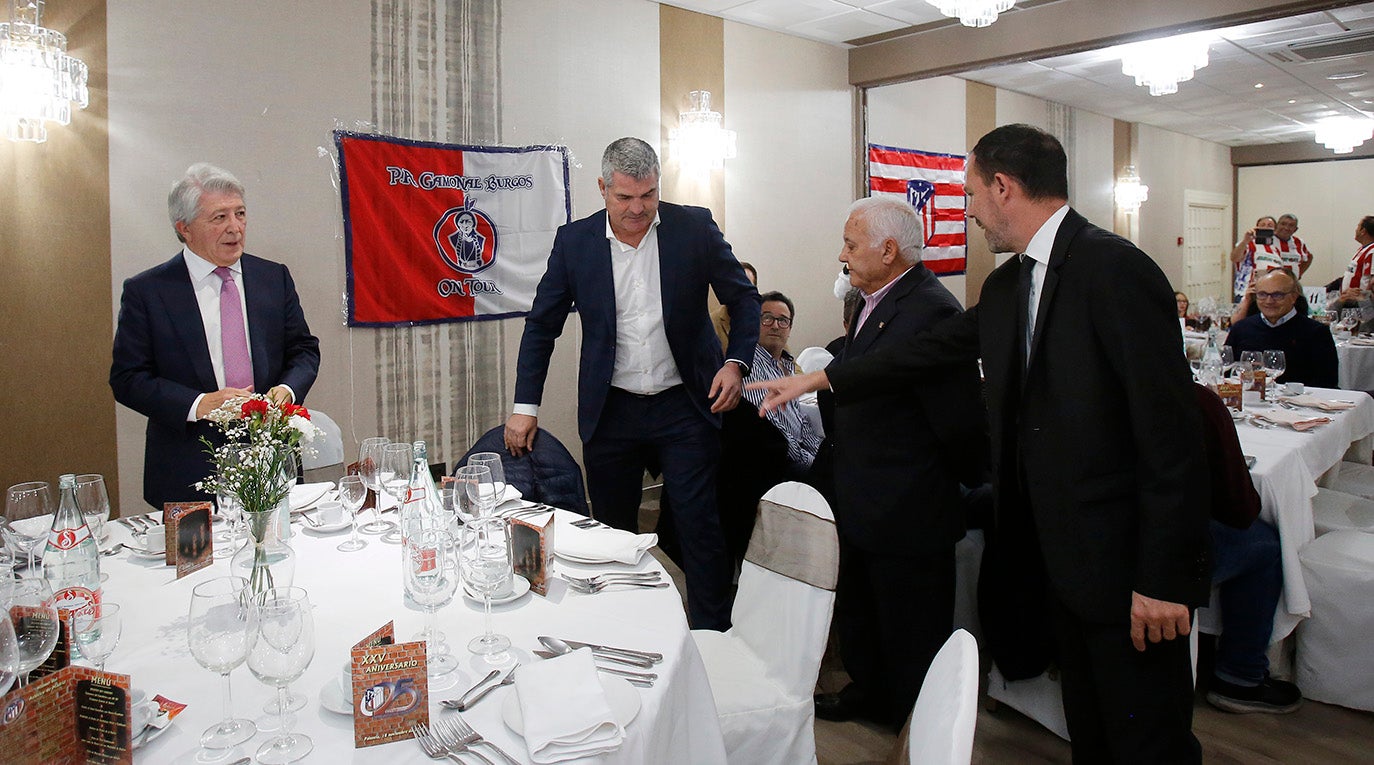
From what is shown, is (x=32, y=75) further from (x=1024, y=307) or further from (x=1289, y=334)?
(x=1289, y=334)

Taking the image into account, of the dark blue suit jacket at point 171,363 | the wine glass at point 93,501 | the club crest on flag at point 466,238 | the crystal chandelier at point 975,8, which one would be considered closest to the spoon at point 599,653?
the wine glass at point 93,501

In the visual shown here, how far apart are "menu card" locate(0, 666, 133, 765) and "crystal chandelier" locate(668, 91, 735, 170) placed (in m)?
5.01

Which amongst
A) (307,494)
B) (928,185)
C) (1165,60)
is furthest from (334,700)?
(928,185)

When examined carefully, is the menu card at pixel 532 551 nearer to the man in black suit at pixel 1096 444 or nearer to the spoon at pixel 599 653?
the spoon at pixel 599 653

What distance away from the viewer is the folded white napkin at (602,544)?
1981 mm

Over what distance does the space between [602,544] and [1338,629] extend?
8.32 ft

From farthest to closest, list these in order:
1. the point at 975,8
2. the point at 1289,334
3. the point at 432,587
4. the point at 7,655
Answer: the point at 1289,334
the point at 975,8
the point at 432,587
the point at 7,655

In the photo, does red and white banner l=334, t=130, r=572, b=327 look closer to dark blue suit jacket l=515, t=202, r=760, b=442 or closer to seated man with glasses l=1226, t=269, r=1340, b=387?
dark blue suit jacket l=515, t=202, r=760, b=442

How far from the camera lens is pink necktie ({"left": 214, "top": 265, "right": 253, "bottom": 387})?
2846 millimetres

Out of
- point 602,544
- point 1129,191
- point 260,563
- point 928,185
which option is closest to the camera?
point 260,563

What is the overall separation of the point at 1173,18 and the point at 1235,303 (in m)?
1.63

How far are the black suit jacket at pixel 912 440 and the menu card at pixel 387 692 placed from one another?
148 cm

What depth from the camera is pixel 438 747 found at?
1227mm

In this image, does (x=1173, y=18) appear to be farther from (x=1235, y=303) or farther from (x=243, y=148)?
(x=243, y=148)
